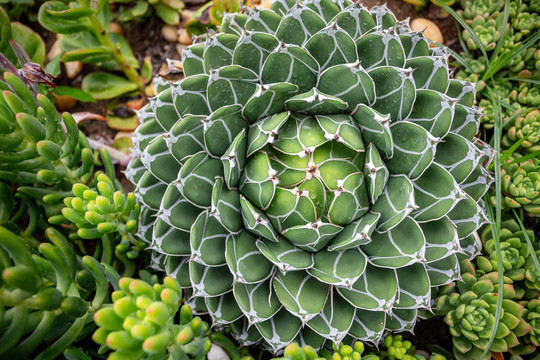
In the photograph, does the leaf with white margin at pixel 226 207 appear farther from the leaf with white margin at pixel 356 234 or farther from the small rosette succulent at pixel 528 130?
the small rosette succulent at pixel 528 130

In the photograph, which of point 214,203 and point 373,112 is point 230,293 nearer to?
point 214,203

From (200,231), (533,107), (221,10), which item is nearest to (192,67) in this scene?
(200,231)

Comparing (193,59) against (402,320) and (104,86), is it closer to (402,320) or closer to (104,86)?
(104,86)

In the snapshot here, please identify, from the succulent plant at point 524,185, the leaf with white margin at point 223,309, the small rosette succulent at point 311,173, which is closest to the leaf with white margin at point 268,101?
the small rosette succulent at point 311,173

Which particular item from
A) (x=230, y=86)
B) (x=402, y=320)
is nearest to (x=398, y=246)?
(x=402, y=320)

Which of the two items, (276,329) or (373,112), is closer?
(373,112)

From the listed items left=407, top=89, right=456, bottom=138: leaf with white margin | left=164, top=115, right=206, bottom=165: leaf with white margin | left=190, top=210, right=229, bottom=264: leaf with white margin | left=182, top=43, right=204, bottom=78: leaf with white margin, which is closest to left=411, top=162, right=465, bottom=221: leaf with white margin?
left=407, top=89, right=456, bottom=138: leaf with white margin

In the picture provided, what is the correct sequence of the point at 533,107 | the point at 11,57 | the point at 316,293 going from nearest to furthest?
the point at 316,293
the point at 11,57
the point at 533,107
